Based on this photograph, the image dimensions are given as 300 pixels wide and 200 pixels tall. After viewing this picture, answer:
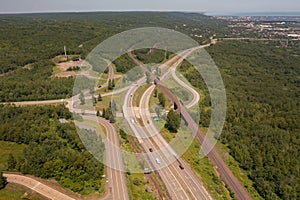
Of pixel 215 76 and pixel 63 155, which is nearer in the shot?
pixel 63 155

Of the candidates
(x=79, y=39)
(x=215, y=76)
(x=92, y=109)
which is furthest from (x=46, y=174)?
Answer: (x=79, y=39)

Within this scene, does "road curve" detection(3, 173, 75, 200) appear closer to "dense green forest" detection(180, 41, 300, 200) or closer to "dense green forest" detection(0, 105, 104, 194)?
"dense green forest" detection(0, 105, 104, 194)

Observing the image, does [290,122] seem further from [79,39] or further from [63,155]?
[79,39]

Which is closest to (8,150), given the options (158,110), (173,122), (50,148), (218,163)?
(50,148)

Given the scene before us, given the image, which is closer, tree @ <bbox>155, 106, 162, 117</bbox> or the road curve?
the road curve

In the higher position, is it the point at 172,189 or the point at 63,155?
the point at 63,155

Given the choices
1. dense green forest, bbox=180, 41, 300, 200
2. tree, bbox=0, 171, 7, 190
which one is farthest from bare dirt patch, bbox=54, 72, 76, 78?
tree, bbox=0, 171, 7, 190
